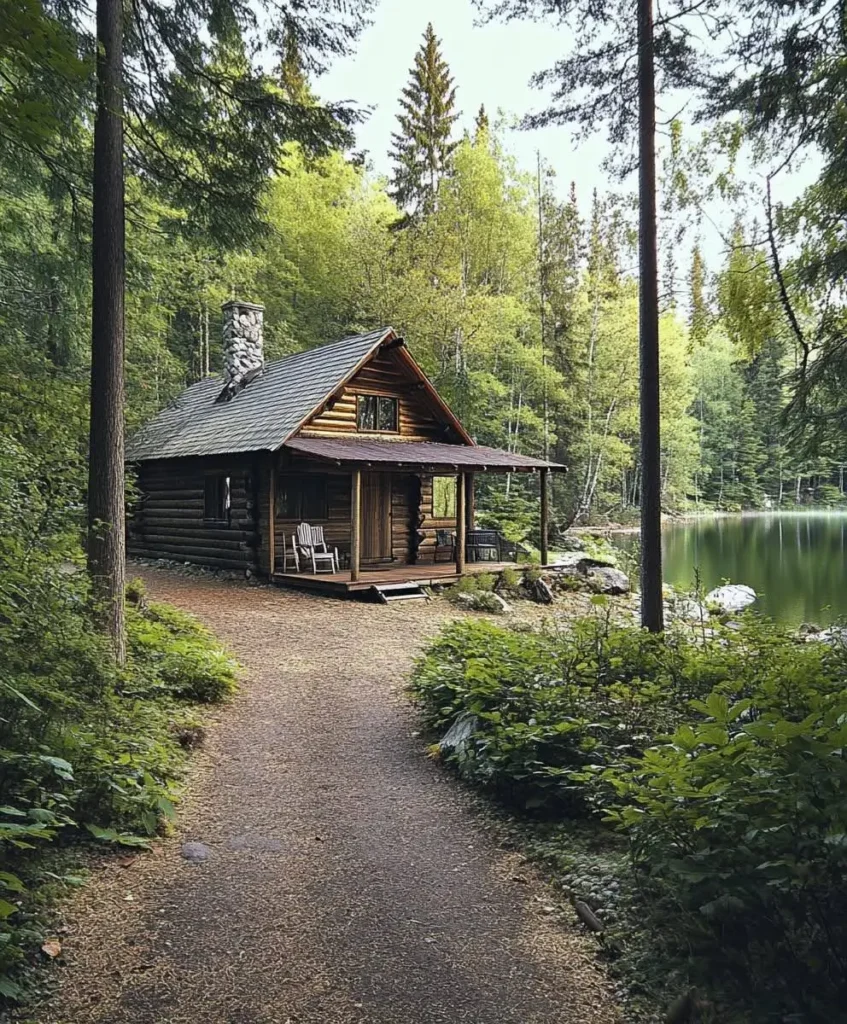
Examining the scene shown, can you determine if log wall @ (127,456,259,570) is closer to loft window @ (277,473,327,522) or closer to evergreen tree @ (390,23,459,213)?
loft window @ (277,473,327,522)

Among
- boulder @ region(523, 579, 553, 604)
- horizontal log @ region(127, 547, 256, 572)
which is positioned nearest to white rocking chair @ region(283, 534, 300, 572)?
horizontal log @ region(127, 547, 256, 572)

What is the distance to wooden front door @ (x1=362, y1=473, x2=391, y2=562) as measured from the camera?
55.8 ft

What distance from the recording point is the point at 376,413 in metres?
17.1

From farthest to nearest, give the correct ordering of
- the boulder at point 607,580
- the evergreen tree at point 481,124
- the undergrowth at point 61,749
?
the evergreen tree at point 481,124
the boulder at point 607,580
the undergrowth at point 61,749

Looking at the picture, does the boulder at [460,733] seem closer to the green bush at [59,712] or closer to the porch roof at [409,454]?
the green bush at [59,712]

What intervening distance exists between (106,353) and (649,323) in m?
5.83

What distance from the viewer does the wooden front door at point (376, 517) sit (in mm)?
17016

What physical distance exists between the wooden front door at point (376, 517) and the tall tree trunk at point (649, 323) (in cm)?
939

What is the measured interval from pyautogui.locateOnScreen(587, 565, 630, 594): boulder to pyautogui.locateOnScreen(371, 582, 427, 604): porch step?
4.96 metres

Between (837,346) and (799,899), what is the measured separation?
5.72 meters

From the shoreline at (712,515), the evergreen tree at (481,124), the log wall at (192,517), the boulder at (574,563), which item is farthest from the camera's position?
the shoreline at (712,515)

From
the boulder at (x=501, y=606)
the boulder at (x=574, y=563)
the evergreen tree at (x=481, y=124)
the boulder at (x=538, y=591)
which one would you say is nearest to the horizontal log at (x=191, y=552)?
the boulder at (x=501, y=606)

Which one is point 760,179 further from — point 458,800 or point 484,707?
point 458,800

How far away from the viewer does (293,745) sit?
5840 millimetres
